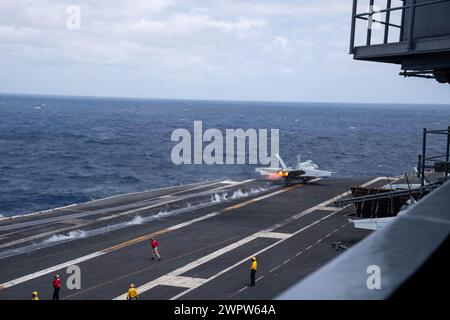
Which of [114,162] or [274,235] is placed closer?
[274,235]

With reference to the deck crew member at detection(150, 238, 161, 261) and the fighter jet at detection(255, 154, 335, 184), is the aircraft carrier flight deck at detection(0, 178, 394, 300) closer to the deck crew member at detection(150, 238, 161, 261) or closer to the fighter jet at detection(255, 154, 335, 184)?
the deck crew member at detection(150, 238, 161, 261)

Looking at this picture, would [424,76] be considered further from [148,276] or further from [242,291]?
[148,276]

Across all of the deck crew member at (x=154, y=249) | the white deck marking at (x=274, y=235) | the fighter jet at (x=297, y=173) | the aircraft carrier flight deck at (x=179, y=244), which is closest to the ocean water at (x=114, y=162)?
the fighter jet at (x=297, y=173)

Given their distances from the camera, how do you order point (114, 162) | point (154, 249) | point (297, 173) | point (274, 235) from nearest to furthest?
1. point (154, 249)
2. point (274, 235)
3. point (297, 173)
4. point (114, 162)

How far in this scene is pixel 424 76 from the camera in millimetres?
13672

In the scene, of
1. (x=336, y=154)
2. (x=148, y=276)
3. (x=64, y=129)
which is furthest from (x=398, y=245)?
(x=64, y=129)

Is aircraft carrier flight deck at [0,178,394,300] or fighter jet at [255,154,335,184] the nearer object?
aircraft carrier flight deck at [0,178,394,300]

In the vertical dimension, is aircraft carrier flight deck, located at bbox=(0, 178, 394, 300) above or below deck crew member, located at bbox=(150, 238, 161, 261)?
below

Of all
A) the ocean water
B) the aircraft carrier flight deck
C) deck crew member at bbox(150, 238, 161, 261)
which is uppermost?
deck crew member at bbox(150, 238, 161, 261)

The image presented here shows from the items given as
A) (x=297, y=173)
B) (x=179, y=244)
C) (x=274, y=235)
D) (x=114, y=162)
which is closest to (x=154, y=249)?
(x=179, y=244)

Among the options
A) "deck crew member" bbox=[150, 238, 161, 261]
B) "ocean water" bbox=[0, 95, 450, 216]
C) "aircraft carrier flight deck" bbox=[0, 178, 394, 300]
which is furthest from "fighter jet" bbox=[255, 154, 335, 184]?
"deck crew member" bbox=[150, 238, 161, 261]

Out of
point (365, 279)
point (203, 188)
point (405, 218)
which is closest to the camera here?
point (365, 279)

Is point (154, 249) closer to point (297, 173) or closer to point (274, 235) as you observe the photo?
point (274, 235)

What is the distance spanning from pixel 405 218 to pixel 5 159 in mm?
84126
